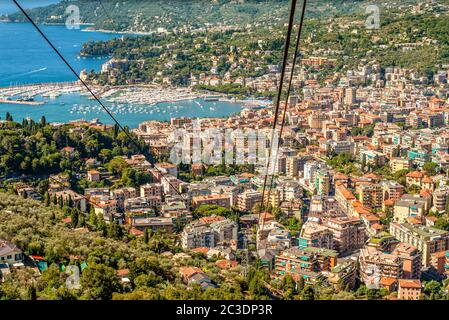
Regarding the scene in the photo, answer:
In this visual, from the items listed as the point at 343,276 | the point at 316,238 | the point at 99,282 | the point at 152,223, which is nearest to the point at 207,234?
the point at 152,223

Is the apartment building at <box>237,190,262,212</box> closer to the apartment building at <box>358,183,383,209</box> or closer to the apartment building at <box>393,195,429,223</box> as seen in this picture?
the apartment building at <box>358,183,383,209</box>

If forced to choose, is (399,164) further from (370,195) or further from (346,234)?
(346,234)

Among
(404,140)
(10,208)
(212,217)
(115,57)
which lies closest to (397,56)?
(404,140)

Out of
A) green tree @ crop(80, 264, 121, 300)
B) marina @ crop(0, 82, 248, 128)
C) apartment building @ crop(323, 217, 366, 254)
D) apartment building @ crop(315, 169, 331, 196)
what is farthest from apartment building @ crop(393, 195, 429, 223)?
marina @ crop(0, 82, 248, 128)

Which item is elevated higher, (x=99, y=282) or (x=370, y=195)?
(x=99, y=282)

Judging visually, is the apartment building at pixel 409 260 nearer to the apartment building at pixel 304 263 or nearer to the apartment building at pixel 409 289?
the apartment building at pixel 409 289

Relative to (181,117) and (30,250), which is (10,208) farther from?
(181,117)

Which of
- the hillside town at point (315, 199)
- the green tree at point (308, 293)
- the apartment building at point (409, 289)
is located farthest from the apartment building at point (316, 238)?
the green tree at point (308, 293)
